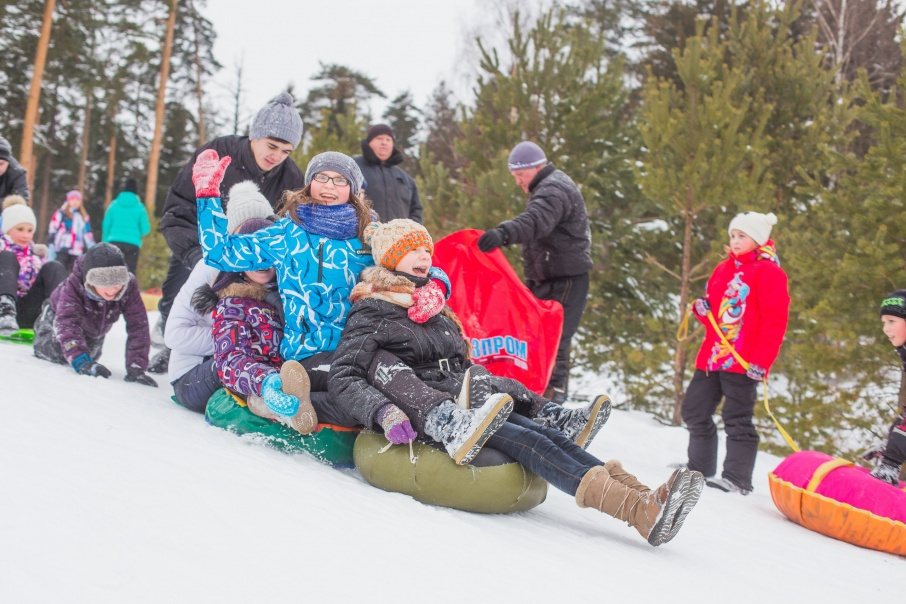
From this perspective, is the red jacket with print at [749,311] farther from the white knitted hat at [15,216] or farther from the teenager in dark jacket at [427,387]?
the white knitted hat at [15,216]

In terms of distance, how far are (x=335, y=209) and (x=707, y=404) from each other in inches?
101

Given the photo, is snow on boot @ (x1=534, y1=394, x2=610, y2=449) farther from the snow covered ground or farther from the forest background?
the forest background

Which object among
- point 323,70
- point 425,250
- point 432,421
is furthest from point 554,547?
point 323,70

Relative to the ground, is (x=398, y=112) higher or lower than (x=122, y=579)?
higher

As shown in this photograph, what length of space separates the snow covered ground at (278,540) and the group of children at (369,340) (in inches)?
9.5

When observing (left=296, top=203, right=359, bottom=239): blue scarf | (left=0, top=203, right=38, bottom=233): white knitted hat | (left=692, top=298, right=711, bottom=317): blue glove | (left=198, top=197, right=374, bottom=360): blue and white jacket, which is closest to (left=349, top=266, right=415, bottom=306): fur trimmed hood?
(left=198, top=197, right=374, bottom=360): blue and white jacket

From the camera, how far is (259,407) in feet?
10.8

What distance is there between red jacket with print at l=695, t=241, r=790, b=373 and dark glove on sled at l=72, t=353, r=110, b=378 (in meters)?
3.50

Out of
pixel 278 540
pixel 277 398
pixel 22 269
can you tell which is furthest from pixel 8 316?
pixel 278 540

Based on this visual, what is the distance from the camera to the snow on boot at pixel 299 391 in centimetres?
307

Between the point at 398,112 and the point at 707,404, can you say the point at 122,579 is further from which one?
the point at 398,112

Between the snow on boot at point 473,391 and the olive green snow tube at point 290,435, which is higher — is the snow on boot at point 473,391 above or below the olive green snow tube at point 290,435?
above

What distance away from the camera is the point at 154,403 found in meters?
3.76

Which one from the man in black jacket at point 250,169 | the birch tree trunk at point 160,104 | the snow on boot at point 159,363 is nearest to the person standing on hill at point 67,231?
the snow on boot at point 159,363
